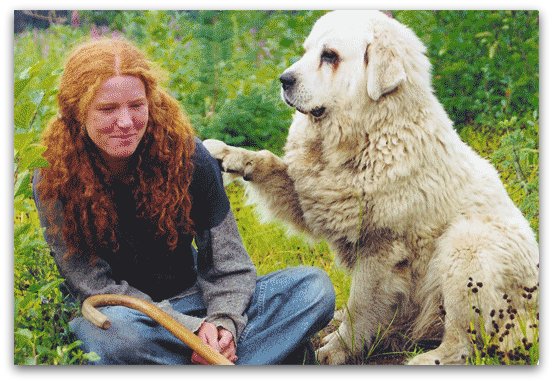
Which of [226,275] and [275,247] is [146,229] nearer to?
[226,275]

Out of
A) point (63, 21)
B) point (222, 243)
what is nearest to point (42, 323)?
point (222, 243)

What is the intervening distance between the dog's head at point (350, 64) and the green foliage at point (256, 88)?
A: 29cm

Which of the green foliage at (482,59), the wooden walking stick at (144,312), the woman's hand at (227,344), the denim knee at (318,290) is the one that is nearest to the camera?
the wooden walking stick at (144,312)

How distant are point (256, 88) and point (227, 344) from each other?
1.34 meters

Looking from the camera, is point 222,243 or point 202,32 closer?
point 222,243

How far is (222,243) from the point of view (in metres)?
2.85

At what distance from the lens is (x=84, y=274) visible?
2740mm

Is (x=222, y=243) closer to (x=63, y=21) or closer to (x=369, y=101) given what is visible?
(x=369, y=101)

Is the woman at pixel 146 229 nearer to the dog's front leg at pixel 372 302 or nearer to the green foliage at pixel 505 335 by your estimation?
the dog's front leg at pixel 372 302

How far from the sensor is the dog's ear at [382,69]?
2975mm

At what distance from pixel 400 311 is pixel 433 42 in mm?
1126

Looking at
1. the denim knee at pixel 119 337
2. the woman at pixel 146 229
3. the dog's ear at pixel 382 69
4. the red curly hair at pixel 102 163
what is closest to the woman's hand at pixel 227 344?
the woman at pixel 146 229

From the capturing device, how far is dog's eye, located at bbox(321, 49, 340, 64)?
3.01m

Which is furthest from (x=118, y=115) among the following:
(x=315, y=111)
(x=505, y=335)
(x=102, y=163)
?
(x=505, y=335)
